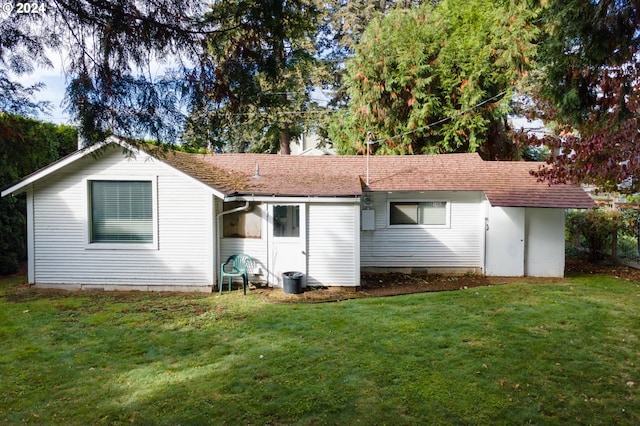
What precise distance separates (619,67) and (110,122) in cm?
639

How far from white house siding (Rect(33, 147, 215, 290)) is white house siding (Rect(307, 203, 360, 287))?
2.64 m

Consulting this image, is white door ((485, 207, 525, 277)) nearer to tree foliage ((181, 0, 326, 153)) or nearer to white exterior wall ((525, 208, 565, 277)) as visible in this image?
white exterior wall ((525, 208, 565, 277))

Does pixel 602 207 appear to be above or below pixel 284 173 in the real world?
below

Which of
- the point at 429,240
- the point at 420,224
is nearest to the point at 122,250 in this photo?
the point at 420,224

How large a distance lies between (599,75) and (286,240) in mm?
7506

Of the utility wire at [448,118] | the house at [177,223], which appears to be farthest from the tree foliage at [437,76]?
the house at [177,223]

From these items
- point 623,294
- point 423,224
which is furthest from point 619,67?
point 423,224

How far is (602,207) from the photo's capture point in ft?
49.1

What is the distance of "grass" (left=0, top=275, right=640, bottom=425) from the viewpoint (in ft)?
14.8

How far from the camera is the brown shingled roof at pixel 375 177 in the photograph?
11.0 meters

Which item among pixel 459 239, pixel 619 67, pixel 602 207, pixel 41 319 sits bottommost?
pixel 41 319

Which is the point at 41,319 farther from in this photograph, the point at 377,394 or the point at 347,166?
the point at 347,166

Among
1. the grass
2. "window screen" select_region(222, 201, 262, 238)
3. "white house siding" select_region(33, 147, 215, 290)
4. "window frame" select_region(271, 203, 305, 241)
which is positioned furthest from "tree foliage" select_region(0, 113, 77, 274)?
"window frame" select_region(271, 203, 305, 241)

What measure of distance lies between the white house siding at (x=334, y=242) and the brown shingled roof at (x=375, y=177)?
20.6 inches
